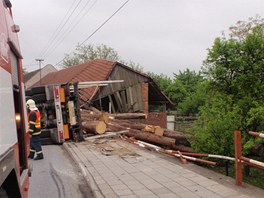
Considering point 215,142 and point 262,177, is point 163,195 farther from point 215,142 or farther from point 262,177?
point 262,177

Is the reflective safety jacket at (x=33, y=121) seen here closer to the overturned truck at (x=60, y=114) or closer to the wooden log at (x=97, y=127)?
the overturned truck at (x=60, y=114)

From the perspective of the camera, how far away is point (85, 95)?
77.7 ft

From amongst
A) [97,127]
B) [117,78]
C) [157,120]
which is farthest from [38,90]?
[117,78]

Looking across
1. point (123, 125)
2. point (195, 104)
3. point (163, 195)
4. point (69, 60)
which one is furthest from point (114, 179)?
point (69, 60)

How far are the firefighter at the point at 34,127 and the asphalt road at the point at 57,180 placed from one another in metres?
0.37

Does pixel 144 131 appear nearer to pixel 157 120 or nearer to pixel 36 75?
pixel 157 120

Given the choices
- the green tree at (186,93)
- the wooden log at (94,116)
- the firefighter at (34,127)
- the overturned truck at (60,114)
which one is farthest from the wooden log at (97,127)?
the green tree at (186,93)

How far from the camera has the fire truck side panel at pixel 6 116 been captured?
2.63 meters

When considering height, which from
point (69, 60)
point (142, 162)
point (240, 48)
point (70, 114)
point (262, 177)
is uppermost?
point (69, 60)

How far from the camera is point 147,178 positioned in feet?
24.5

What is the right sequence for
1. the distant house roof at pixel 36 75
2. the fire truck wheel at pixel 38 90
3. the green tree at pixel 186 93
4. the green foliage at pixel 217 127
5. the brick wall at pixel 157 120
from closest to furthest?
the green foliage at pixel 217 127 → the fire truck wheel at pixel 38 90 → the brick wall at pixel 157 120 → the green tree at pixel 186 93 → the distant house roof at pixel 36 75

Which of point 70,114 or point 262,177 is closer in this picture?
point 262,177

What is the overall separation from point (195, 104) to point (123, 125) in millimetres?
23044

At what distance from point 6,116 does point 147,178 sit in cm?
507
